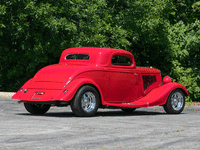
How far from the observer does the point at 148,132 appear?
9.04m

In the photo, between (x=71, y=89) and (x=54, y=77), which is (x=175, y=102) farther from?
(x=54, y=77)

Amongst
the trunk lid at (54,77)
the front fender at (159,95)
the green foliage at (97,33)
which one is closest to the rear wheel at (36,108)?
the trunk lid at (54,77)

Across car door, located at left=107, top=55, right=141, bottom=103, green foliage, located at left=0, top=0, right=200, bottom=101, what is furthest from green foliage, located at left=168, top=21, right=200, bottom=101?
car door, located at left=107, top=55, right=141, bottom=103

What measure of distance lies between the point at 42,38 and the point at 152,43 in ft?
22.1

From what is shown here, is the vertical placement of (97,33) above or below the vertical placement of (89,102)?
above

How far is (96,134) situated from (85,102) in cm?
340

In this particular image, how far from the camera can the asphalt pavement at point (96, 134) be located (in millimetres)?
7379

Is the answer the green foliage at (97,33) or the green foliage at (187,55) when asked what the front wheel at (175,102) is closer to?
the green foliage at (97,33)

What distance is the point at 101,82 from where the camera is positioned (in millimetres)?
12406

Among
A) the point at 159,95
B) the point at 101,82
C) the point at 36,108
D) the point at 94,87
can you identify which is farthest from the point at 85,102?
the point at 159,95

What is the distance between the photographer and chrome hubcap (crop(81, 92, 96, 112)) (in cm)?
1200

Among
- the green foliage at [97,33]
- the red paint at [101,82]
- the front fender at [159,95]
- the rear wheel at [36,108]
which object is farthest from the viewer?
the green foliage at [97,33]

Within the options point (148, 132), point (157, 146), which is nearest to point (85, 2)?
point (148, 132)

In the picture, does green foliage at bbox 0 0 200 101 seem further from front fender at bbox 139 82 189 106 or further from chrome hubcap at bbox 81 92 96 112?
chrome hubcap at bbox 81 92 96 112
